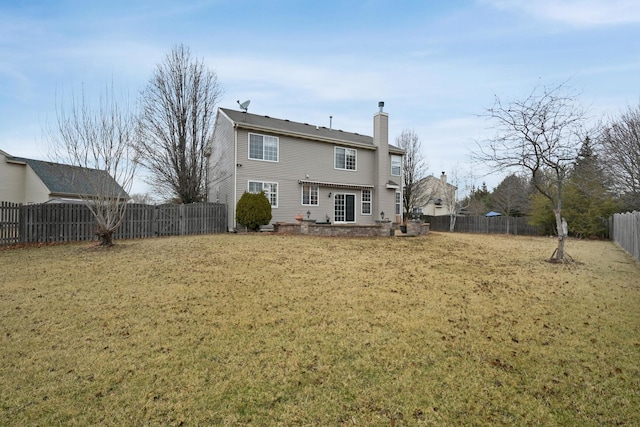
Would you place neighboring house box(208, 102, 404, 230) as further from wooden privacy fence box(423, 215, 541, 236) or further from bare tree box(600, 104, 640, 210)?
bare tree box(600, 104, 640, 210)

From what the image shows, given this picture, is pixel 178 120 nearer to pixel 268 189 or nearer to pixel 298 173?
pixel 268 189

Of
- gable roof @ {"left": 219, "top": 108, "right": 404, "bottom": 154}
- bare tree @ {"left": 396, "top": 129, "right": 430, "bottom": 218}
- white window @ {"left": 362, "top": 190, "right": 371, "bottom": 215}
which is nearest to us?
gable roof @ {"left": 219, "top": 108, "right": 404, "bottom": 154}

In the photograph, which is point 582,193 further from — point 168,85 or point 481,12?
point 168,85

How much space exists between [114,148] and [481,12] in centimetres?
1331

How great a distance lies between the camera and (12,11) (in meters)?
9.22

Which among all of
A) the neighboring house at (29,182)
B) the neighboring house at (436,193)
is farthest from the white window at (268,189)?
the neighboring house at (436,193)

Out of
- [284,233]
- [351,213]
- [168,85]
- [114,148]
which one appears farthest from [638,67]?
[168,85]

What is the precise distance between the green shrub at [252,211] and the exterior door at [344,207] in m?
5.39

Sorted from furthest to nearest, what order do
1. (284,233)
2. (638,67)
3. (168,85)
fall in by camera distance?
(168,85), (284,233), (638,67)

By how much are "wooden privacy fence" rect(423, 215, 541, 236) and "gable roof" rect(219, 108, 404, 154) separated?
10.8 m

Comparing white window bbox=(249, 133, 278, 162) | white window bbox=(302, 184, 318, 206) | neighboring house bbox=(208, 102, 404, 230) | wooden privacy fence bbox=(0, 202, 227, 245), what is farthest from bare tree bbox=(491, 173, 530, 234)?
wooden privacy fence bbox=(0, 202, 227, 245)

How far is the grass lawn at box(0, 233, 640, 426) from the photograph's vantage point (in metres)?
2.53

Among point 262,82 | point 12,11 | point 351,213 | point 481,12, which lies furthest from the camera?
point 351,213

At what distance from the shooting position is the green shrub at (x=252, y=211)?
1497cm
